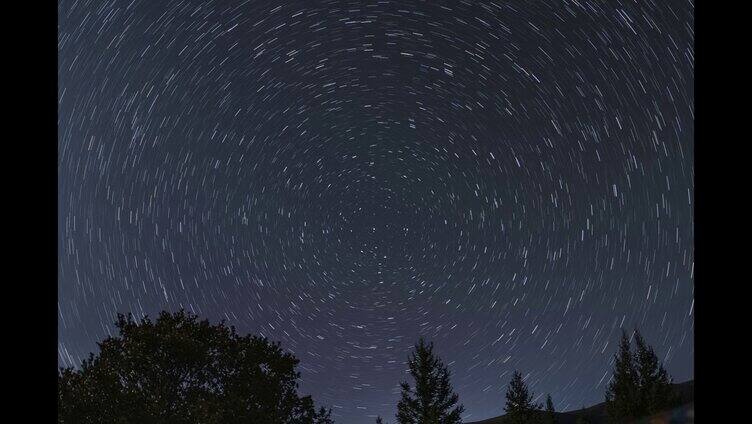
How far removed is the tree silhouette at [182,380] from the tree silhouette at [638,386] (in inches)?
754

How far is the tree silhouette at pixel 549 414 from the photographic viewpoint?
3291cm

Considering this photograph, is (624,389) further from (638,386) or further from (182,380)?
(182,380)

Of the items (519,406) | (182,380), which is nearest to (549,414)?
(519,406)

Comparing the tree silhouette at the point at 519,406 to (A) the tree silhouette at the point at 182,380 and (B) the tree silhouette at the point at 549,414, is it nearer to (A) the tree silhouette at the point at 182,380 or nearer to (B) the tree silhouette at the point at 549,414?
(B) the tree silhouette at the point at 549,414

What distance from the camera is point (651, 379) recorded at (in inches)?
1243

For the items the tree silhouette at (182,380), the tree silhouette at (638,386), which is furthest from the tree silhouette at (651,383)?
the tree silhouette at (182,380)

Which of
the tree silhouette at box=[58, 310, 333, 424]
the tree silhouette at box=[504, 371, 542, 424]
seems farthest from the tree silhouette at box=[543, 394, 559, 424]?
the tree silhouette at box=[58, 310, 333, 424]

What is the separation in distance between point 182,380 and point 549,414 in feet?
78.9

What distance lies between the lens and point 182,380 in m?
16.0
